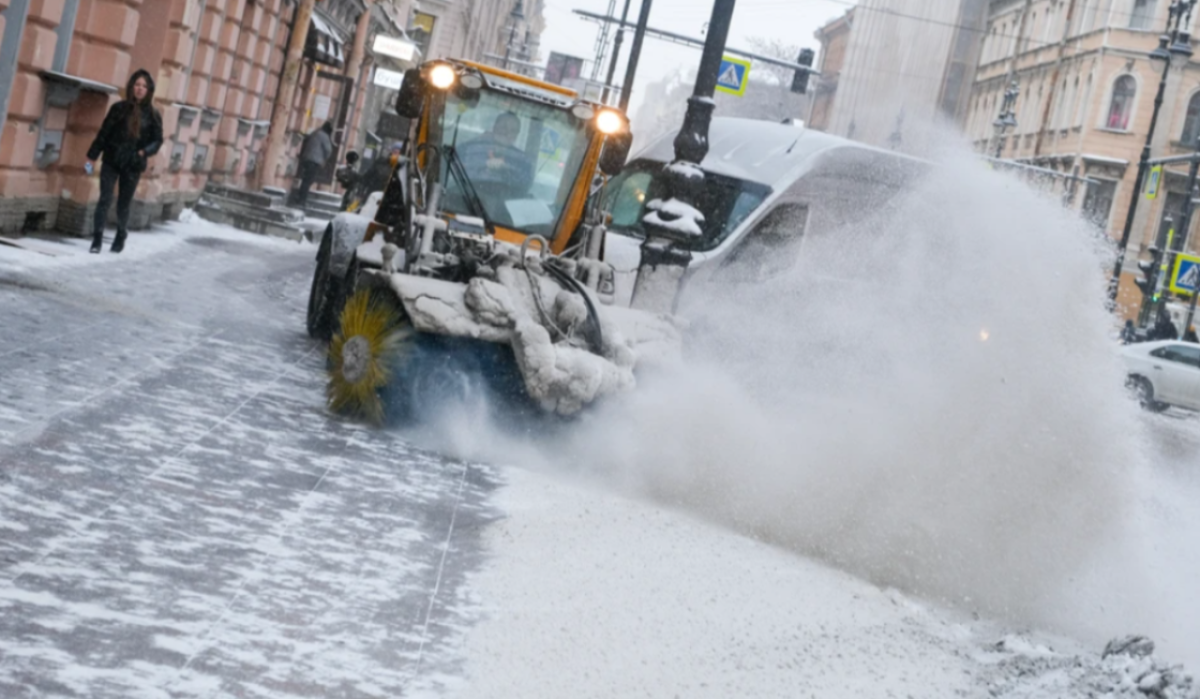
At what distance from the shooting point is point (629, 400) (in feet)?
30.3

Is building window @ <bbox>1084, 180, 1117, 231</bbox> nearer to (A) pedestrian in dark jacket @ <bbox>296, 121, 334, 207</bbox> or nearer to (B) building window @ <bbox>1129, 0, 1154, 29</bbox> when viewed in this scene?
(B) building window @ <bbox>1129, 0, 1154, 29</bbox>

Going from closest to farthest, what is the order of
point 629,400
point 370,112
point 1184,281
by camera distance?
1. point 629,400
2. point 1184,281
3. point 370,112

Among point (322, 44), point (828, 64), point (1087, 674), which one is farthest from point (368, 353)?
point (828, 64)

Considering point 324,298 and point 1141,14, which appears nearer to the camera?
point 324,298

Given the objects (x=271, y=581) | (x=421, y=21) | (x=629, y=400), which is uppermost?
(x=421, y=21)

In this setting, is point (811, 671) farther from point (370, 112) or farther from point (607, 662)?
point (370, 112)

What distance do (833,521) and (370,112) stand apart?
138 feet

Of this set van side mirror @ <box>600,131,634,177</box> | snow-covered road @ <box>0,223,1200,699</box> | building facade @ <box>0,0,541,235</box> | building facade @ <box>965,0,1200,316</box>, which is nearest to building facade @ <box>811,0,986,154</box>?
building facade @ <box>965,0,1200,316</box>

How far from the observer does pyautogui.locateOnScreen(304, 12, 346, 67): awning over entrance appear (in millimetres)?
29312

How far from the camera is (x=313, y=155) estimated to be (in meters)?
28.4

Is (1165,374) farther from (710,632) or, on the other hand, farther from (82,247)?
(710,632)

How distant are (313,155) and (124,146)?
13.5 metres

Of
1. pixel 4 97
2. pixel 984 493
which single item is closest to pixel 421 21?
pixel 4 97

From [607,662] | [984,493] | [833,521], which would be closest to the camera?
[607,662]
